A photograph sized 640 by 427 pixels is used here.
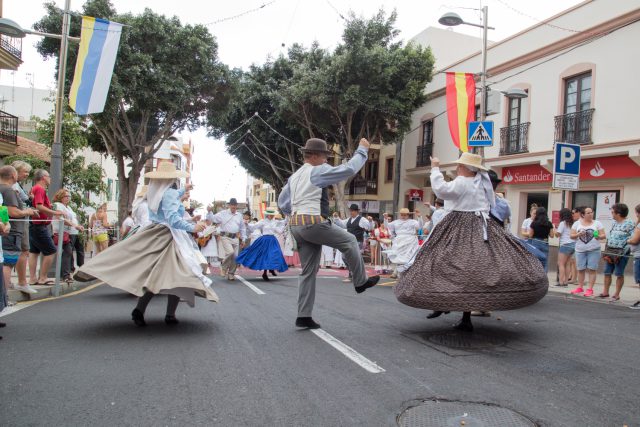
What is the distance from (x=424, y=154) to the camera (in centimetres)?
2677

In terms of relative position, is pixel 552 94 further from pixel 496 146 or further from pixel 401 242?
pixel 401 242

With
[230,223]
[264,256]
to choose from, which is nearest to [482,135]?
[264,256]

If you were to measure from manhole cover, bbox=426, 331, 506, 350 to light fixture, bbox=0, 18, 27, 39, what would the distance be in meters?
11.4

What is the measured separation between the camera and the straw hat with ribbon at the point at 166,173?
5.84m

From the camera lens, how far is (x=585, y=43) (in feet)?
55.8

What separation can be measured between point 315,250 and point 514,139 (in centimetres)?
1657

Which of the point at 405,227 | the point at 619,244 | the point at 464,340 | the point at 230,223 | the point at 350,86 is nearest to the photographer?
the point at 464,340

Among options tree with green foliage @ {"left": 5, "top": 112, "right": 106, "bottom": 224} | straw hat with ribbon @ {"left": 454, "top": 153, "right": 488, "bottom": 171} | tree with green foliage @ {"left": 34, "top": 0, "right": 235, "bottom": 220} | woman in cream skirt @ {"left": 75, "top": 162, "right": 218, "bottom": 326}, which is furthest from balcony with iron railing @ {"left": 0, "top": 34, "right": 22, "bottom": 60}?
straw hat with ribbon @ {"left": 454, "top": 153, "right": 488, "bottom": 171}

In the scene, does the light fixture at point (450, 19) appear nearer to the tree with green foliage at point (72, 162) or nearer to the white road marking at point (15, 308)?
the tree with green foliage at point (72, 162)

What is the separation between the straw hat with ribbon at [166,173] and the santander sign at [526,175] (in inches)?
640

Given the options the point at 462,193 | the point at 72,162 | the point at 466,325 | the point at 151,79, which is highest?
the point at 151,79

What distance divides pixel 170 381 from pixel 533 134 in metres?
18.2

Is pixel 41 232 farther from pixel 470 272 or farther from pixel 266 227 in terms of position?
pixel 266 227

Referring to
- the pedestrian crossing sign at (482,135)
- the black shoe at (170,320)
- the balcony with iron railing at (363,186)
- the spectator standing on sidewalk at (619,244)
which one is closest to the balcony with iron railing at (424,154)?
the balcony with iron railing at (363,186)
